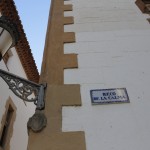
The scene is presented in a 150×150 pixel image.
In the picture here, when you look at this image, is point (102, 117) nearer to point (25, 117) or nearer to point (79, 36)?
point (79, 36)

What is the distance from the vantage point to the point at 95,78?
259 centimetres

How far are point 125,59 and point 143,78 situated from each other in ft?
1.20

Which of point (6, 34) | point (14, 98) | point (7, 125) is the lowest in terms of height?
point (6, 34)

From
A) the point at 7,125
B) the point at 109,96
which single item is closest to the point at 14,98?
the point at 7,125

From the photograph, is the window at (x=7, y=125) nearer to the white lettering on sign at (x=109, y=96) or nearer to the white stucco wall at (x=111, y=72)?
the white stucco wall at (x=111, y=72)

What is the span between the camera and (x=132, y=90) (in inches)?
97.1

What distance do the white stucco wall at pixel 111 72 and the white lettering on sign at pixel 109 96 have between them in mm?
48

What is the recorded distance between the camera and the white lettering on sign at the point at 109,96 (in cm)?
232

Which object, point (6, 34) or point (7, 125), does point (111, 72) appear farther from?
point (7, 125)

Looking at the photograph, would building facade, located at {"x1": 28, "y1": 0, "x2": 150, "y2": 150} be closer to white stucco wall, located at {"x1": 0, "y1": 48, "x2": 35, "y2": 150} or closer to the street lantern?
the street lantern

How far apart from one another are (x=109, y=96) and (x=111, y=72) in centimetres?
40

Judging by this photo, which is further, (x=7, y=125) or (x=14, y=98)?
(x=14, y=98)

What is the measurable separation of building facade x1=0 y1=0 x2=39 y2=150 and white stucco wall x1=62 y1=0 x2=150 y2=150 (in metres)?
2.73

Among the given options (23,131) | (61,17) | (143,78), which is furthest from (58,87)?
(23,131)
